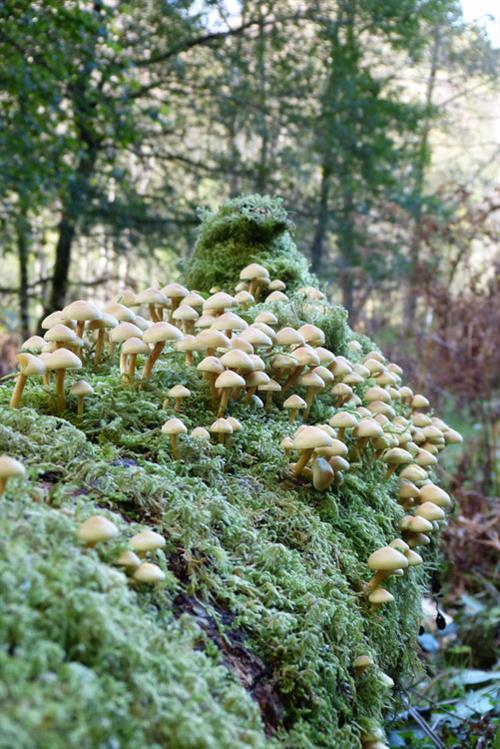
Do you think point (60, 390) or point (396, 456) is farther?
point (396, 456)

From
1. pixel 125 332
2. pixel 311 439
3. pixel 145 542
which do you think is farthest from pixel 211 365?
pixel 145 542

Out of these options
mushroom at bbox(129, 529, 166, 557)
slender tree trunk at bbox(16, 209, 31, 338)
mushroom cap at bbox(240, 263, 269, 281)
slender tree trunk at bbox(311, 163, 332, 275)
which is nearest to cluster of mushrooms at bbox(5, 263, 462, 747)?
mushroom cap at bbox(240, 263, 269, 281)

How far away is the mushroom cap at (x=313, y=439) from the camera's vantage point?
6.88 ft

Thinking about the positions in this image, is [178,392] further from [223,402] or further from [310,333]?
[310,333]

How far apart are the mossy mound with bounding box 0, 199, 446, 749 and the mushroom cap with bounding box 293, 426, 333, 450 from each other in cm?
19

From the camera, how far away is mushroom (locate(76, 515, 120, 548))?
1286 millimetres

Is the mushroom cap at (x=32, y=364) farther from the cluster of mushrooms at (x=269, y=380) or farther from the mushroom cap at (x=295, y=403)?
the mushroom cap at (x=295, y=403)

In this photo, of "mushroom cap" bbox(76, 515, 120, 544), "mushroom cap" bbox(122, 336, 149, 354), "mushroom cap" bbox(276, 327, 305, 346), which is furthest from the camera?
"mushroom cap" bbox(276, 327, 305, 346)

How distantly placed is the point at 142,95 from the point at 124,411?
29.6 feet

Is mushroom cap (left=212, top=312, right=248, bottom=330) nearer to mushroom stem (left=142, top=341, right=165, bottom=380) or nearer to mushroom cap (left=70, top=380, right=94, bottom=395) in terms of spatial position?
mushroom stem (left=142, top=341, right=165, bottom=380)

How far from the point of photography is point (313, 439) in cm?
210

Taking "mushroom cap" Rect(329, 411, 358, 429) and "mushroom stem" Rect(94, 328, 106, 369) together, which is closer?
"mushroom cap" Rect(329, 411, 358, 429)

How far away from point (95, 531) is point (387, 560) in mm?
1061

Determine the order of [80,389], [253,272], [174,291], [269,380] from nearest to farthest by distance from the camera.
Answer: [80,389] < [269,380] < [174,291] < [253,272]
